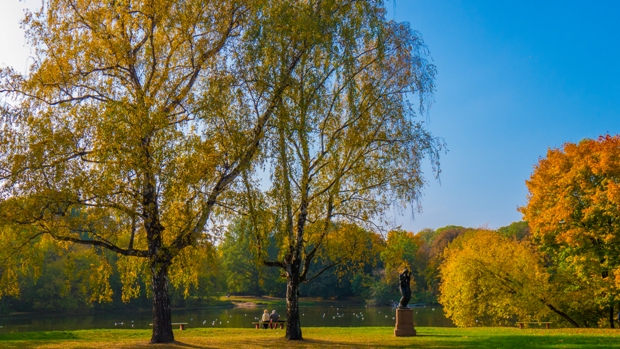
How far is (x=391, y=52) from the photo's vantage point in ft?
57.4

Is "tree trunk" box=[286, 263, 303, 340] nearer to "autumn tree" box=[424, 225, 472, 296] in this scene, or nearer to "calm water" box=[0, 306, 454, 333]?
"calm water" box=[0, 306, 454, 333]

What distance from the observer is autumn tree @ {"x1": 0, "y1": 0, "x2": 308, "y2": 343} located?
13250 millimetres

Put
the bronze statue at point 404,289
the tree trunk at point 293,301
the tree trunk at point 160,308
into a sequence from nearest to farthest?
the tree trunk at point 160,308, the tree trunk at point 293,301, the bronze statue at point 404,289

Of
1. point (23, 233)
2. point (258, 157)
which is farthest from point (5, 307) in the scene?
point (258, 157)

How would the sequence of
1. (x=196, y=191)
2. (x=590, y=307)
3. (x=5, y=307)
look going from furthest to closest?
(x=5, y=307)
(x=590, y=307)
(x=196, y=191)

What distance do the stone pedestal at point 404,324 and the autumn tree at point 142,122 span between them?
814cm

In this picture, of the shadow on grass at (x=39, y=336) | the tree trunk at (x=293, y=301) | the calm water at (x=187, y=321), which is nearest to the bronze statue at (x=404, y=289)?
the tree trunk at (x=293, y=301)

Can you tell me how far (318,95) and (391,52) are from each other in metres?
3.54

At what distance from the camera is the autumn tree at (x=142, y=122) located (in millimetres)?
13250

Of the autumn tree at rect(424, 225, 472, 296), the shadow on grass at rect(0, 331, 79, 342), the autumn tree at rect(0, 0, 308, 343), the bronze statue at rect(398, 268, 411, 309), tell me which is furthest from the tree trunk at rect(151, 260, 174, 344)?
the autumn tree at rect(424, 225, 472, 296)

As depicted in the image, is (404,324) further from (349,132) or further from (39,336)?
(39,336)

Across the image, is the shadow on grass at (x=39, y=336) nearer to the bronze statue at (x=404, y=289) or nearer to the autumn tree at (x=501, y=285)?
the bronze statue at (x=404, y=289)

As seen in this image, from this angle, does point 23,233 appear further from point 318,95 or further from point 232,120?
point 318,95

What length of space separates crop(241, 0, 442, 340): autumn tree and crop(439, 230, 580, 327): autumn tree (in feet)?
53.7
